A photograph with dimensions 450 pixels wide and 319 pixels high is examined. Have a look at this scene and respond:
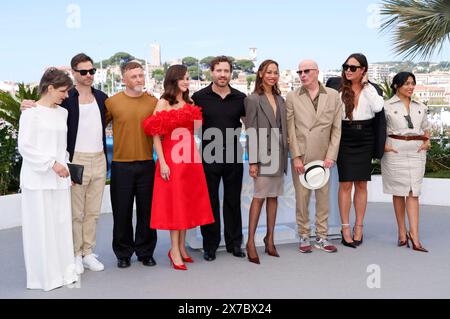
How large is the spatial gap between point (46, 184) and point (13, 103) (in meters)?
3.71

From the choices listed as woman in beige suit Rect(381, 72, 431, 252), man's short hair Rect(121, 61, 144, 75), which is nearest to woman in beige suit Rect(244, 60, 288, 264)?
man's short hair Rect(121, 61, 144, 75)

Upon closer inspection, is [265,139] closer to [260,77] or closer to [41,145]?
[260,77]

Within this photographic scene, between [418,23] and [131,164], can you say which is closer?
[131,164]

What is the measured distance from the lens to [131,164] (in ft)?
12.9

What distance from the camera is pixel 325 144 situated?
436 centimetres

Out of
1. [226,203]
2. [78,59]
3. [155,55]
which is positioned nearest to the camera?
[78,59]

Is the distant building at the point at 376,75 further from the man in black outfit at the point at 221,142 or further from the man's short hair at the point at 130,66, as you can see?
the man's short hair at the point at 130,66

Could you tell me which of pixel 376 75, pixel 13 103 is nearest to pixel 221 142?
pixel 13 103

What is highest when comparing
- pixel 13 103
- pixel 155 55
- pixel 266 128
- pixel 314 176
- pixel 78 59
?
pixel 155 55

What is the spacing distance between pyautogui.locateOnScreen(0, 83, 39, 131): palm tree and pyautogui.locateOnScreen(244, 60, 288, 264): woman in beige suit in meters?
3.82

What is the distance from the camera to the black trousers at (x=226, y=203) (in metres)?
4.15

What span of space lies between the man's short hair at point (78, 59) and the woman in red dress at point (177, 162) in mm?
607

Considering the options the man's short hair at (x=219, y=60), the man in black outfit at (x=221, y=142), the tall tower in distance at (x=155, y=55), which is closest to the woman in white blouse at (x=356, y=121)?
the man in black outfit at (x=221, y=142)

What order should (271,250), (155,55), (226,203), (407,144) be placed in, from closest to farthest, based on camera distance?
(226,203) → (271,250) → (407,144) → (155,55)
